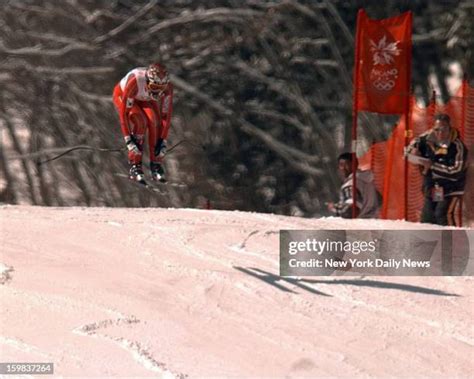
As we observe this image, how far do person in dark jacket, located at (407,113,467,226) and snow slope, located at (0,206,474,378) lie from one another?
2.28 metres

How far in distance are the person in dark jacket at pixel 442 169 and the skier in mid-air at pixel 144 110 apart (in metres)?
3.07

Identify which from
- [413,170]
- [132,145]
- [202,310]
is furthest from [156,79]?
[413,170]

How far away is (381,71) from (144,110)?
3450 mm

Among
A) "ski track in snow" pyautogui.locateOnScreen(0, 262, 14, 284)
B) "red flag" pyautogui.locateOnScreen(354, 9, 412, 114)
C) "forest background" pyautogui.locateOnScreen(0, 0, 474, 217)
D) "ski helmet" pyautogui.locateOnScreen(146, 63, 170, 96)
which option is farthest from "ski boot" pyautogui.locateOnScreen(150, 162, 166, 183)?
"forest background" pyautogui.locateOnScreen(0, 0, 474, 217)

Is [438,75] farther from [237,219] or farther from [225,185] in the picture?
[237,219]

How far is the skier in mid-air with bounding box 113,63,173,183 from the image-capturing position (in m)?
9.82

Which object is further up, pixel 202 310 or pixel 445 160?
pixel 445 160

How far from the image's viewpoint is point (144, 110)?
400 inches

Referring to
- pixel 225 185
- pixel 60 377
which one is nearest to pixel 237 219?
pixel 60 377

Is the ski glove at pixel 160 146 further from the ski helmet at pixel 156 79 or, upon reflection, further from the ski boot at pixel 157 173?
the ski helmet at pixel 156 79

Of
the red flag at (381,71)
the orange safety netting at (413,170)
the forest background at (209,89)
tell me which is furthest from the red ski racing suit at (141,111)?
the forest background at (209,89)

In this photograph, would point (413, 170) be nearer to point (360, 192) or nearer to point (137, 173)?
point (360, 192)

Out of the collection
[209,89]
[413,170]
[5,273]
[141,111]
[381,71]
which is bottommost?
[5,273]

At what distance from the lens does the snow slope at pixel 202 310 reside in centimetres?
712
